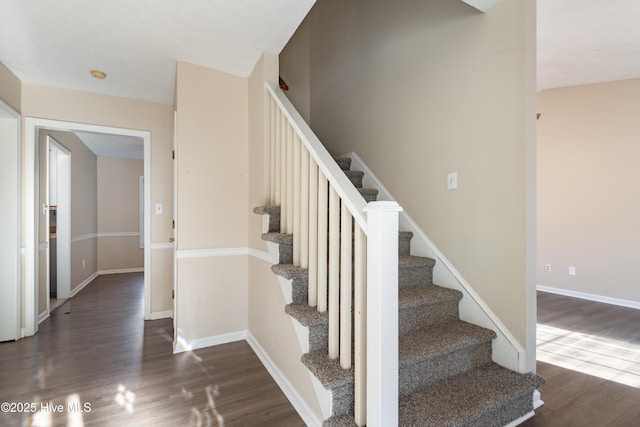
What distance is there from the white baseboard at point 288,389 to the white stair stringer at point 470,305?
3.96 feet

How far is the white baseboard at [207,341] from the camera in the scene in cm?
258

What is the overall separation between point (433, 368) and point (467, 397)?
201 mm

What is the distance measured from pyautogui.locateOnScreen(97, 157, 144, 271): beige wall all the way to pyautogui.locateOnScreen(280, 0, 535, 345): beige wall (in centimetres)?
554

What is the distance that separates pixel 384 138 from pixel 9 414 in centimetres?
328

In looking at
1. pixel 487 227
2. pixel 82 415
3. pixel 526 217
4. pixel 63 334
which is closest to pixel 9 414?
pixel 82 415

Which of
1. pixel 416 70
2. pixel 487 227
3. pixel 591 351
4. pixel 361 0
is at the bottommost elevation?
pixel 591 351

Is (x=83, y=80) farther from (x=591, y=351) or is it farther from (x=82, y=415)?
(x=591, y=351)

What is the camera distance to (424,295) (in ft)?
6.73

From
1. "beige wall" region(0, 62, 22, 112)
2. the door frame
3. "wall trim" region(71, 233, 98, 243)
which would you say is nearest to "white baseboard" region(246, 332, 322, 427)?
the door frame

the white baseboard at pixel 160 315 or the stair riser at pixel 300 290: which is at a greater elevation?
the stair riser at pixel 300 290

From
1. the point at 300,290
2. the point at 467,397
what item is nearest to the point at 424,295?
the point at 467,397

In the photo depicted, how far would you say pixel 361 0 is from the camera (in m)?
3.39

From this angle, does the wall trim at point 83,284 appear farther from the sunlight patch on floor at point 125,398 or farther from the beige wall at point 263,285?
the beige wall at point 263,285

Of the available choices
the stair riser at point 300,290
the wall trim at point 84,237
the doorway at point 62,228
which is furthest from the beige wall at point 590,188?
the wall trim at point 84,237
